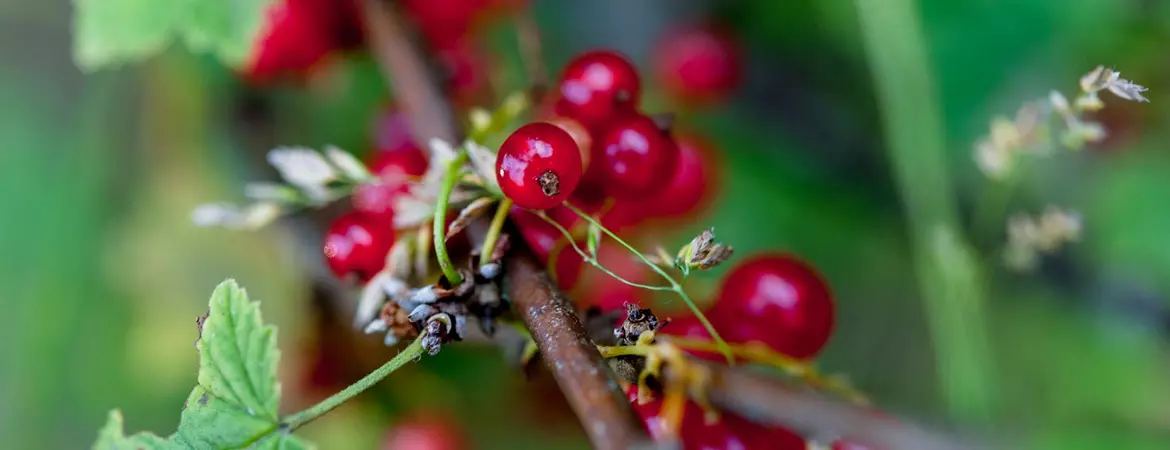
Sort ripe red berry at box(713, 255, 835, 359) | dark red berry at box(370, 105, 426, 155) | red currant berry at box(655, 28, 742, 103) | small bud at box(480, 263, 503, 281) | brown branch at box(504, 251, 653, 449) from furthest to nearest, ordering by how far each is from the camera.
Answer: red currant berry at box(655, 28, 742, 103) < dark red berry at box(370, 105, 426, 155) < ripe red berry at box(713, 255, 835, 359) < small bud at box(480, 263, 503, 281) < brown branch at box(504, 251, 653, 449)

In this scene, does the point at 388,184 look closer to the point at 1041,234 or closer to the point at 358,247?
the point at 358,247

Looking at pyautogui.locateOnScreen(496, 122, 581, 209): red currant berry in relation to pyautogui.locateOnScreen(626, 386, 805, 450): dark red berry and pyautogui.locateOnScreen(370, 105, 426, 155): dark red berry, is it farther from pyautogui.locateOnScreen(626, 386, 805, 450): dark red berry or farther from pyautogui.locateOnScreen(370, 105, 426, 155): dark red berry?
pyautogui.locateOnScreen(370, 105, 426, 155): dark red berry

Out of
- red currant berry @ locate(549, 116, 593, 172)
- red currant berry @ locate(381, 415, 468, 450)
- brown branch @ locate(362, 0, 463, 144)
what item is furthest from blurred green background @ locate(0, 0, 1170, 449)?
red currant berry @ locate(549, 116, 593, 172)

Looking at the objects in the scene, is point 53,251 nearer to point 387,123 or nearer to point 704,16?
point 387,123

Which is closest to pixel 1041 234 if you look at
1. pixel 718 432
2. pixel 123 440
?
pixel 718 432

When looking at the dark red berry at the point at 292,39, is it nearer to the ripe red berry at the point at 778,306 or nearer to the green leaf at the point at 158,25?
the green leaf at the point at 158,25

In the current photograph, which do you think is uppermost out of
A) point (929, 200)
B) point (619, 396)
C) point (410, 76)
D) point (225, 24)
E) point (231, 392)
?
point (225, 24)

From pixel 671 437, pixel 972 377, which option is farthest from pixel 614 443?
pixel 972 377

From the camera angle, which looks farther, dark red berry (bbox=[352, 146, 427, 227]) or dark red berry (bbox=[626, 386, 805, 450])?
dark red berry (bbox=[352, 146, 427, 227])
